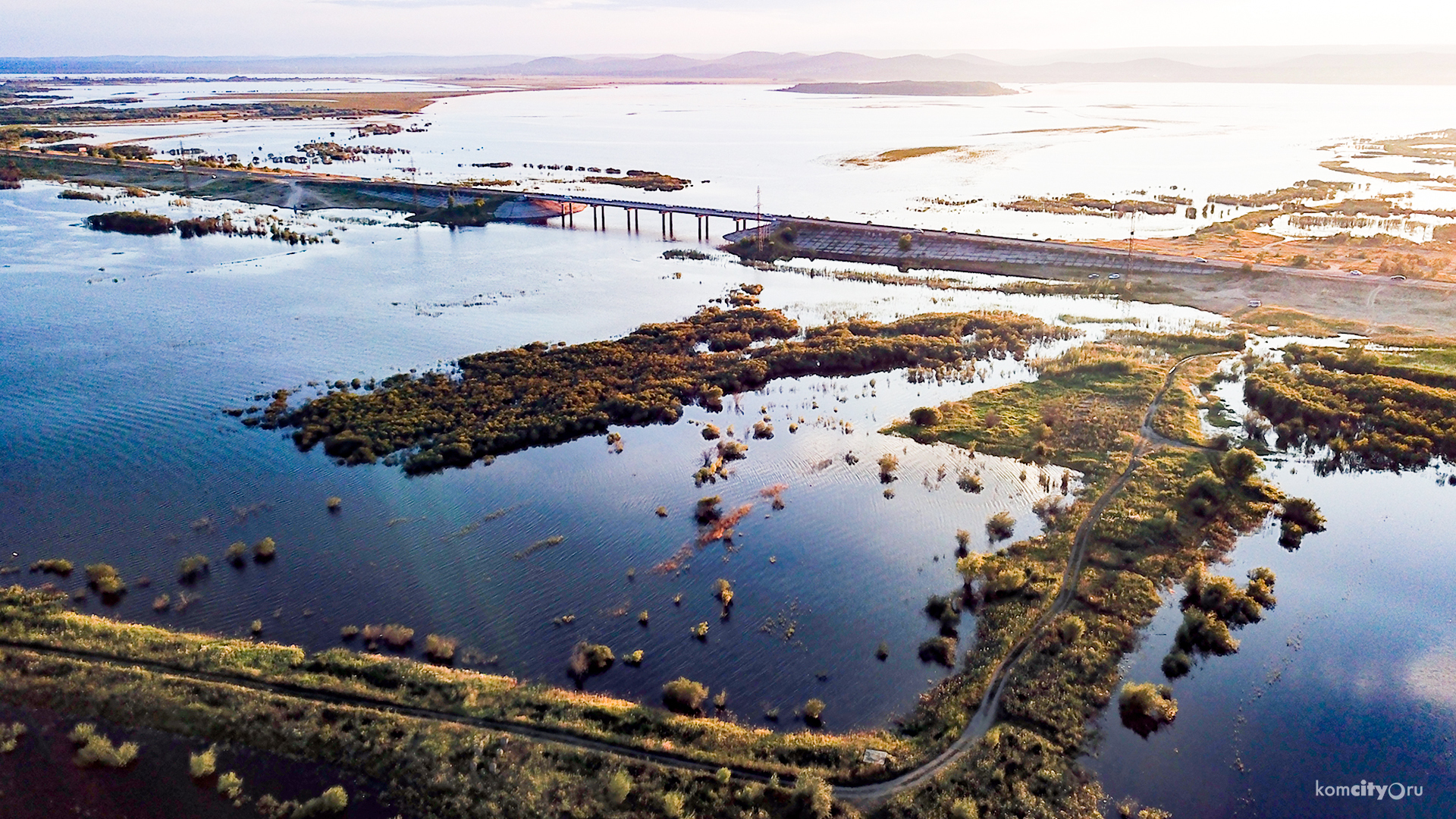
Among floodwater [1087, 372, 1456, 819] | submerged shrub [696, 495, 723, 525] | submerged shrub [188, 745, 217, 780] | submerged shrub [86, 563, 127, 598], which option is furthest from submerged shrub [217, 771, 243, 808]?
floodwater [1087, 372, 1456, 819]

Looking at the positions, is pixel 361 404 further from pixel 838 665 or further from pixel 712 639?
pixel 838 665

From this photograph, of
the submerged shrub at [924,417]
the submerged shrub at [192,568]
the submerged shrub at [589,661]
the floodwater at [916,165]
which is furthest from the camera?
the floodwater at [916,165]

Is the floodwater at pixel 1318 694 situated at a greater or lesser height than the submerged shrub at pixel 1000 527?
lesser

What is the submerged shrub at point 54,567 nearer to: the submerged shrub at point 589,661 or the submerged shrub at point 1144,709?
the submerged shrub at point 589,661

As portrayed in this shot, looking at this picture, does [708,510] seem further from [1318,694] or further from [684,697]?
[1318,694]

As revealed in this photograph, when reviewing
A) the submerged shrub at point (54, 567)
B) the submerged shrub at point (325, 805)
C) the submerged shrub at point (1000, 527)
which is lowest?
the submerged shrub at point (325, 805)

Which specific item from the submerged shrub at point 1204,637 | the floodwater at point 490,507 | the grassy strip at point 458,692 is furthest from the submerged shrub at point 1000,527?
the grassy strip at point 458,692

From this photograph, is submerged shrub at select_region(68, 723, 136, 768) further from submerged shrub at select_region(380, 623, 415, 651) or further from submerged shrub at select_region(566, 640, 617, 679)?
submerged shrub at select_region(566, 640, 617, 679)
